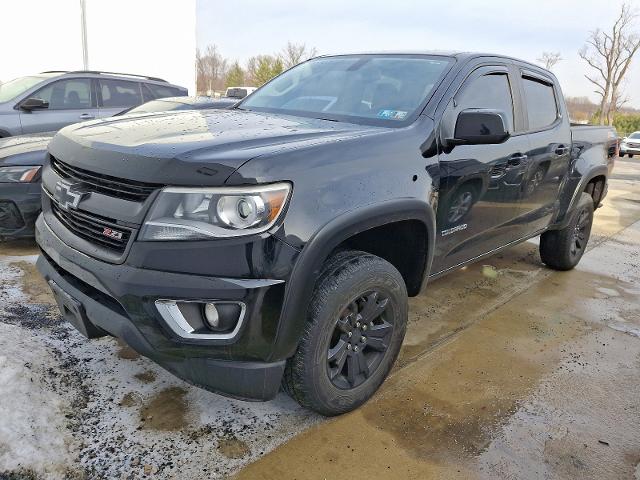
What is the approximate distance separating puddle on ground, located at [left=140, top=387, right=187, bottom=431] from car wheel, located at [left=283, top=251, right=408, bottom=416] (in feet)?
1.80

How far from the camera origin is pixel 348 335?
2.37m

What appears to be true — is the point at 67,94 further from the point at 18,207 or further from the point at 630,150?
the point at 630,150

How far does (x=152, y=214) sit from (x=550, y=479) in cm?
194

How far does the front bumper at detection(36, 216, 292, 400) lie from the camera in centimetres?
183

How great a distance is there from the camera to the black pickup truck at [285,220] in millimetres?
1853

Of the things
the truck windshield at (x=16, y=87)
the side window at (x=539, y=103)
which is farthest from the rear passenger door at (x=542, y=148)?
the truck windshield at (x=16, y=87)

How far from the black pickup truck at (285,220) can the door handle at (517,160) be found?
16 mm

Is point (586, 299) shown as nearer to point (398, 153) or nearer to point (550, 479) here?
point (550, 479)

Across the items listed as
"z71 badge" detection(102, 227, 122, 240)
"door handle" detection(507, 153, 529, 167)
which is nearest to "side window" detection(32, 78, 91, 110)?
"z71 badge" detection(102, 227, 122, 240)

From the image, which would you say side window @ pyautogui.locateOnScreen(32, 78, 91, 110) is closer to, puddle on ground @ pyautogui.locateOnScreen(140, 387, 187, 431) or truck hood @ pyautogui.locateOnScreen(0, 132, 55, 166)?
truck hood @ pyautogui.locateOnScreen(0, 132, 55, 166)

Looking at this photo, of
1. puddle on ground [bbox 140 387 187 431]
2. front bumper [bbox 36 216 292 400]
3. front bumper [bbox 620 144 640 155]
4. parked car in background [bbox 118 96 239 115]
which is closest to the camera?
front bumper [bbox 36 216 292 400]

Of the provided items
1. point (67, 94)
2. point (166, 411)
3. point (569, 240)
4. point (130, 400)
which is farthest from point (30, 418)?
point (67, 94)

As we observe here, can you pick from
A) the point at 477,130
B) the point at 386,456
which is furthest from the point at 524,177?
the point at 386,456

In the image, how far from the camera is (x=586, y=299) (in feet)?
14.3
